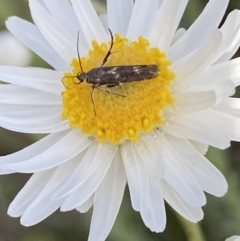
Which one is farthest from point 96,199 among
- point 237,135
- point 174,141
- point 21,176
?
point 21,176

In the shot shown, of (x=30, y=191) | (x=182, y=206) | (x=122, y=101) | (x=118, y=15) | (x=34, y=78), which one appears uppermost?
(x=118, y=15)

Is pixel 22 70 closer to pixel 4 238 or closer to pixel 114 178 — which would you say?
pixel 114 178

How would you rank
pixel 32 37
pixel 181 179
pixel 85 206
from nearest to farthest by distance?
pixel 181 179, pixel 85 206, pixel 32 37

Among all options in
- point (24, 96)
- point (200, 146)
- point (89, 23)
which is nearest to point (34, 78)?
point (24, 96)

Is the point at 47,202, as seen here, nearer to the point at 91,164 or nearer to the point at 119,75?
the point at 91,164

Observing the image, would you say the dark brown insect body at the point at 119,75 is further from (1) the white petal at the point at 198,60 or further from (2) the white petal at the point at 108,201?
(2) the white petal at the point at 108,201

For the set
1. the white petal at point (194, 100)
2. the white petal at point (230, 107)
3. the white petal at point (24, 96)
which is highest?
the white petal at point (24, 96)

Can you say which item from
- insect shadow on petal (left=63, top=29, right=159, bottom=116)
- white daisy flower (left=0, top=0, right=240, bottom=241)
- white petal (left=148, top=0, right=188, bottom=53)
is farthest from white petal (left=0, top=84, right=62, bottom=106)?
white petal (left=148, top=0, right=188, bottom=53)

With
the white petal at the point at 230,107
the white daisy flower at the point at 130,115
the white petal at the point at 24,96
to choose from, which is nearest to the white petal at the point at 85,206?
the white daisy flower at the point at 130,115
